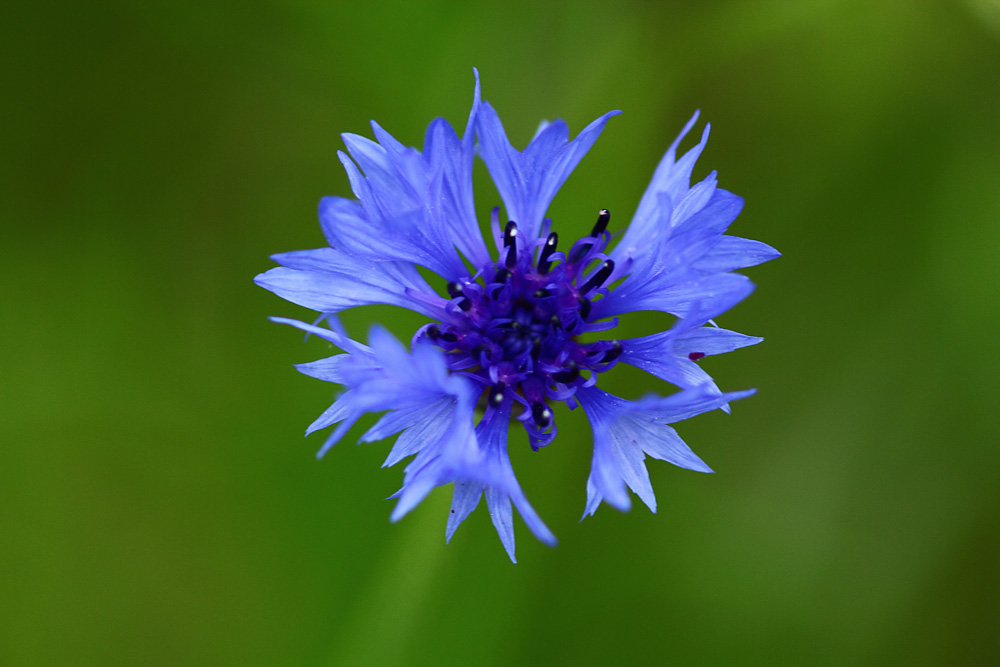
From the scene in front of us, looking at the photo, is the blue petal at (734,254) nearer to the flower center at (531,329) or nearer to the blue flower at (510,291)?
the blue flower at (510,291)

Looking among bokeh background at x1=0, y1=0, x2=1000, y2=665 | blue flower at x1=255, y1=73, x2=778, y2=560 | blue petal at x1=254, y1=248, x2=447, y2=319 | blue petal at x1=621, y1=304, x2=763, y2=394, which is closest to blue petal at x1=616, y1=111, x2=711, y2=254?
blue flower at x1=255, y1=73, x2=778, y2=560

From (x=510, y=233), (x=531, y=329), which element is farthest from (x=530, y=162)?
(x=531, y=329)

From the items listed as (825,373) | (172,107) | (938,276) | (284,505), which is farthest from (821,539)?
(172,107)

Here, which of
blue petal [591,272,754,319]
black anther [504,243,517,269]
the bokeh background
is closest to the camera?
blue petal [591,272,754,319]

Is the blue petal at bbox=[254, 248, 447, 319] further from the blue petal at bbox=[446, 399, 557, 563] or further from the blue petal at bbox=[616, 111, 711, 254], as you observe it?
the blue petal at bbox=[616, 111, 711, 254]

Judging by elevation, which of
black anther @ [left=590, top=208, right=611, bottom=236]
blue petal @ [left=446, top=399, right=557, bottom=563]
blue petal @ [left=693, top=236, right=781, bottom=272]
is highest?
blue petal @ [left=693, top=236, right=781, bottom=272]

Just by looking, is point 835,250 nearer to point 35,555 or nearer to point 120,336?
point 120,336

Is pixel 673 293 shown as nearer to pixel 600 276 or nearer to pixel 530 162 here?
pixel 600 276
